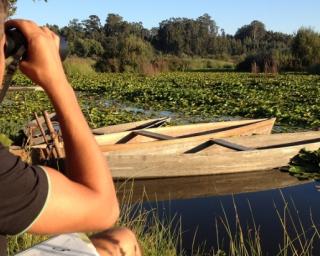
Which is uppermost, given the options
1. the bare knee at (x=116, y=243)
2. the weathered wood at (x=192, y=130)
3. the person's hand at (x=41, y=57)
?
the person's hand at (x=41, y=57)

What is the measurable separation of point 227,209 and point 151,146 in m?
1.65

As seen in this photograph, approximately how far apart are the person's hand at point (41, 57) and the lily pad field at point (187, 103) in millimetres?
7129

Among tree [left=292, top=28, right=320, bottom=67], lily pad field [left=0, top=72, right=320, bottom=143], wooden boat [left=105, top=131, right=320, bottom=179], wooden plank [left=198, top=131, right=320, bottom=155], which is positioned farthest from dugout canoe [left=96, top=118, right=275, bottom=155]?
tree [left=292, top=28, right=320, bottom=67]

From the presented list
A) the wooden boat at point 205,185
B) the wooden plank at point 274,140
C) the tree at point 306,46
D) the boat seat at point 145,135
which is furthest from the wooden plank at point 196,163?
the tree at point 306,46

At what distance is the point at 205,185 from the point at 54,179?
6.22m

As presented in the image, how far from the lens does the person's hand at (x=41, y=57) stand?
1.39 meters

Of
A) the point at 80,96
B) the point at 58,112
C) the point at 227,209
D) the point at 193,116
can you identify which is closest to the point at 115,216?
the point at 58,112

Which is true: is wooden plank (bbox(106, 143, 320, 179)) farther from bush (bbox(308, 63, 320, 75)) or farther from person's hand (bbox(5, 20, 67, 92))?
bush (bbox(308, 63, 320, 75))

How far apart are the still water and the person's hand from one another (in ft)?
12.6

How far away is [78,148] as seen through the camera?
1.39m

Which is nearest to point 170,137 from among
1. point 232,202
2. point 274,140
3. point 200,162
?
point 200,162

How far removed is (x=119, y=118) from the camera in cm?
1273

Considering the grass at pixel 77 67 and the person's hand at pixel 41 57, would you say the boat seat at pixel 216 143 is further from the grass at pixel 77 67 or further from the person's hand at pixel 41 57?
the grass at pixel 77 67

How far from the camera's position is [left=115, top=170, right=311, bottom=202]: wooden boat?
23.5 feet
